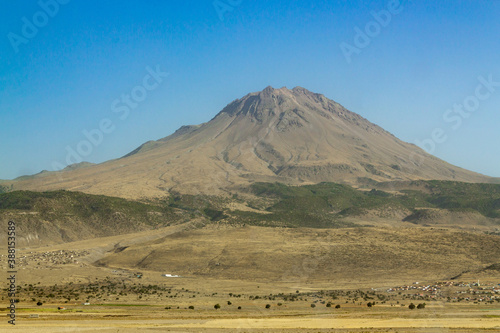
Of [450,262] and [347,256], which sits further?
[347,256]

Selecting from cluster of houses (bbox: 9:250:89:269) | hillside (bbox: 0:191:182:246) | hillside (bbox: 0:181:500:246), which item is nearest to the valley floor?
cluster of houses (bbox: 9:250:89:269)

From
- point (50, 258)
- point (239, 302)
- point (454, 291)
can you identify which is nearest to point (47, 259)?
point (50, 258)

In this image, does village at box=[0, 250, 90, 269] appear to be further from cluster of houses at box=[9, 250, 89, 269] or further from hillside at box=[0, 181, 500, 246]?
hillside at box=[0, 181, 500, 246]

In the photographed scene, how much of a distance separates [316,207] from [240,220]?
1499 inches

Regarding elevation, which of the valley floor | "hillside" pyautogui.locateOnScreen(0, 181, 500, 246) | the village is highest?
"hillside" pyautogui.locateOnScreen(0, 181, 500, 246)

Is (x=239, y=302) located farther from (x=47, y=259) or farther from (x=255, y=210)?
(x=255, y=210)

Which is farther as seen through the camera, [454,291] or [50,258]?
[50,258]

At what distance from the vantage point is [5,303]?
44.3 meters

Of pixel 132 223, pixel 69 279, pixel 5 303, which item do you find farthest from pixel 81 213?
pixel 5 303

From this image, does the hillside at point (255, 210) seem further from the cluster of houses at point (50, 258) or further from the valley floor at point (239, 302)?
the valley floor at point (239, 302)

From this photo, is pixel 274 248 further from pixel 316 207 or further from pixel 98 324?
pixel 316 207

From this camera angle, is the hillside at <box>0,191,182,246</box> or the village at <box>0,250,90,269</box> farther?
the hillside at <box>0,191,182,246</box>

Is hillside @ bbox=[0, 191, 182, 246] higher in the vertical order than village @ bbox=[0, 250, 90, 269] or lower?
higher

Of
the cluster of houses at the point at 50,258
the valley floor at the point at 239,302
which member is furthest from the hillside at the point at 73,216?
the valley floor at the point at 239,302
